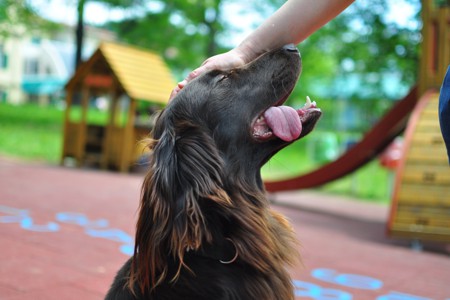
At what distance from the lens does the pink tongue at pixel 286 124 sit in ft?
7.42

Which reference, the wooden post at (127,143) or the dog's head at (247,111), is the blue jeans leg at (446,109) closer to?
the dog's head at (247,111)

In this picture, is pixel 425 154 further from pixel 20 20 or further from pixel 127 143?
pixel 20 20

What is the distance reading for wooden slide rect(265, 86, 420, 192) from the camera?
25.8ft

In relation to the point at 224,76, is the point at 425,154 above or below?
below

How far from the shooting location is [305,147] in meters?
24.5

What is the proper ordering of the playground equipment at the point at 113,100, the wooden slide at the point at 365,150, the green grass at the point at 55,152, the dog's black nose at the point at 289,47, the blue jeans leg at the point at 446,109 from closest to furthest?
the blue jeans leg at the point at 446,109 → the dog's black nose at the point at 289,47 → the wooden slide at the point at 365,150 → the playground equipment at the point at 113,100 → the green grass at the point at 55,152

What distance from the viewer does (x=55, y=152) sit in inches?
599

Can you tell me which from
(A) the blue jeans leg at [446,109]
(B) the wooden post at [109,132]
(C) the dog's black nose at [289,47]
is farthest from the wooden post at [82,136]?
(A) the blue jeans leg at [446,109]

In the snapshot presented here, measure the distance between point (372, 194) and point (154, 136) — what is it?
10530 mm

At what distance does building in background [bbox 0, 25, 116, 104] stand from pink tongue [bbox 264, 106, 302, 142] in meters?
44.0

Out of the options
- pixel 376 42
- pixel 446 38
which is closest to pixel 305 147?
pixel 376 42

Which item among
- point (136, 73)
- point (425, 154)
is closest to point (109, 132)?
point (136, 73)

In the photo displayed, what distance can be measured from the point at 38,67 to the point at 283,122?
171 ft

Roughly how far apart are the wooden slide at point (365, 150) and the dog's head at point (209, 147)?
19.0 ft
